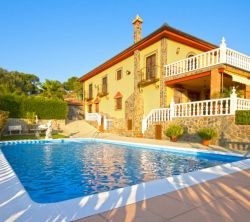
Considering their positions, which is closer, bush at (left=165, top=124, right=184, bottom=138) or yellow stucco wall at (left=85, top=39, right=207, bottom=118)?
bush at (left=165, top=124, right=184, bottom=138)

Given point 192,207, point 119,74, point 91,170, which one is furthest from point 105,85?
point 192,207

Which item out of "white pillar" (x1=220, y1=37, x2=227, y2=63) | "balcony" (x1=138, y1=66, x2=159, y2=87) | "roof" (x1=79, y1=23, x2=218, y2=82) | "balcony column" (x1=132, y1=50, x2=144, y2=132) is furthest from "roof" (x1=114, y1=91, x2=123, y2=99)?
"white pillar" (x1=220, y1=37, x2=227, y2=63)

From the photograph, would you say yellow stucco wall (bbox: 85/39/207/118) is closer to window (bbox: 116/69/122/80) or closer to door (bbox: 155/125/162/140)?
window (bbox: 116/69/122/80)

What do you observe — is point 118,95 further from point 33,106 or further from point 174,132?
point 174,132

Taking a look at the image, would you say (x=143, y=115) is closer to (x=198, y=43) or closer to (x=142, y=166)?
(x=198, y=43)

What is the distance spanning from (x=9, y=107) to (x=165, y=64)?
1439 centimetres

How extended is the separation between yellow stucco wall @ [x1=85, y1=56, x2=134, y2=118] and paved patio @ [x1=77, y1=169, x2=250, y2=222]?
16.8 meters

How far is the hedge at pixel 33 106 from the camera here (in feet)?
65.2

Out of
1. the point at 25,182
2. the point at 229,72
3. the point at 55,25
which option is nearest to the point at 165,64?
the point at 229,72

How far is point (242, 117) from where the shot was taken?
35.6ft

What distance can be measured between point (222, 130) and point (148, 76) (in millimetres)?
8500

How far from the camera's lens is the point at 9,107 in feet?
65.2

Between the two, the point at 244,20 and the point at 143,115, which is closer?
the point at 244,20

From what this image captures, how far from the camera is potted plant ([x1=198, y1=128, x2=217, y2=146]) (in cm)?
1185
